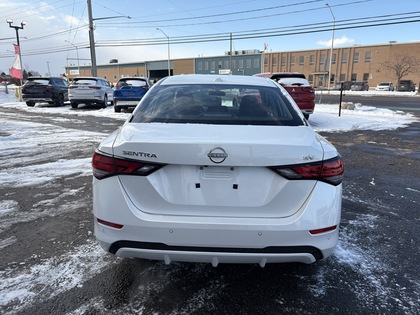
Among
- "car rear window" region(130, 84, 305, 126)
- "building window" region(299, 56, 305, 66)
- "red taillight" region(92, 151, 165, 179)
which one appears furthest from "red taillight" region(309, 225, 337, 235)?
"building window" region(299, 56, 305, 66)

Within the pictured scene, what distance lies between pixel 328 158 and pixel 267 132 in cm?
45

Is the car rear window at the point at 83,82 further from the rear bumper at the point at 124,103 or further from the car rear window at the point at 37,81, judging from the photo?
the rear bumper at the point at 124,103

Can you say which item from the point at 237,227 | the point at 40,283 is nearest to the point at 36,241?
the point at 40,283

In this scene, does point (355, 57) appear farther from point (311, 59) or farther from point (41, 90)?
point (41, 90)

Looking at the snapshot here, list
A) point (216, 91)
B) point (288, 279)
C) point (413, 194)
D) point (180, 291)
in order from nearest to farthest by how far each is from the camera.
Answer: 1. point (180, 291)
2. point (288, 279)
3. point (216, 91)
4. point (413, 194)

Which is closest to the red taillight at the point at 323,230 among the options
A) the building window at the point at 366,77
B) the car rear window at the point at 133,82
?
Answer: the car rear window at the point at 133,82

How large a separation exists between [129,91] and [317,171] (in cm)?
1425

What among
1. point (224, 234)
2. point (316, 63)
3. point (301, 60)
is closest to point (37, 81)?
point (224, 234)

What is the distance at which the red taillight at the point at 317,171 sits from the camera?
7.13ft

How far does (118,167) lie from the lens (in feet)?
7.38

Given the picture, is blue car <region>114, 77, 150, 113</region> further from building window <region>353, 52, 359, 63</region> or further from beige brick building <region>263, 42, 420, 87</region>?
building window <region>353, 52, 359, 63</region>

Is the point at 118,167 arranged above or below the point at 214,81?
below

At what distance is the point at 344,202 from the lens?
4.57 m

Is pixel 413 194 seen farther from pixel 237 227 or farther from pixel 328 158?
pixel 237 227
